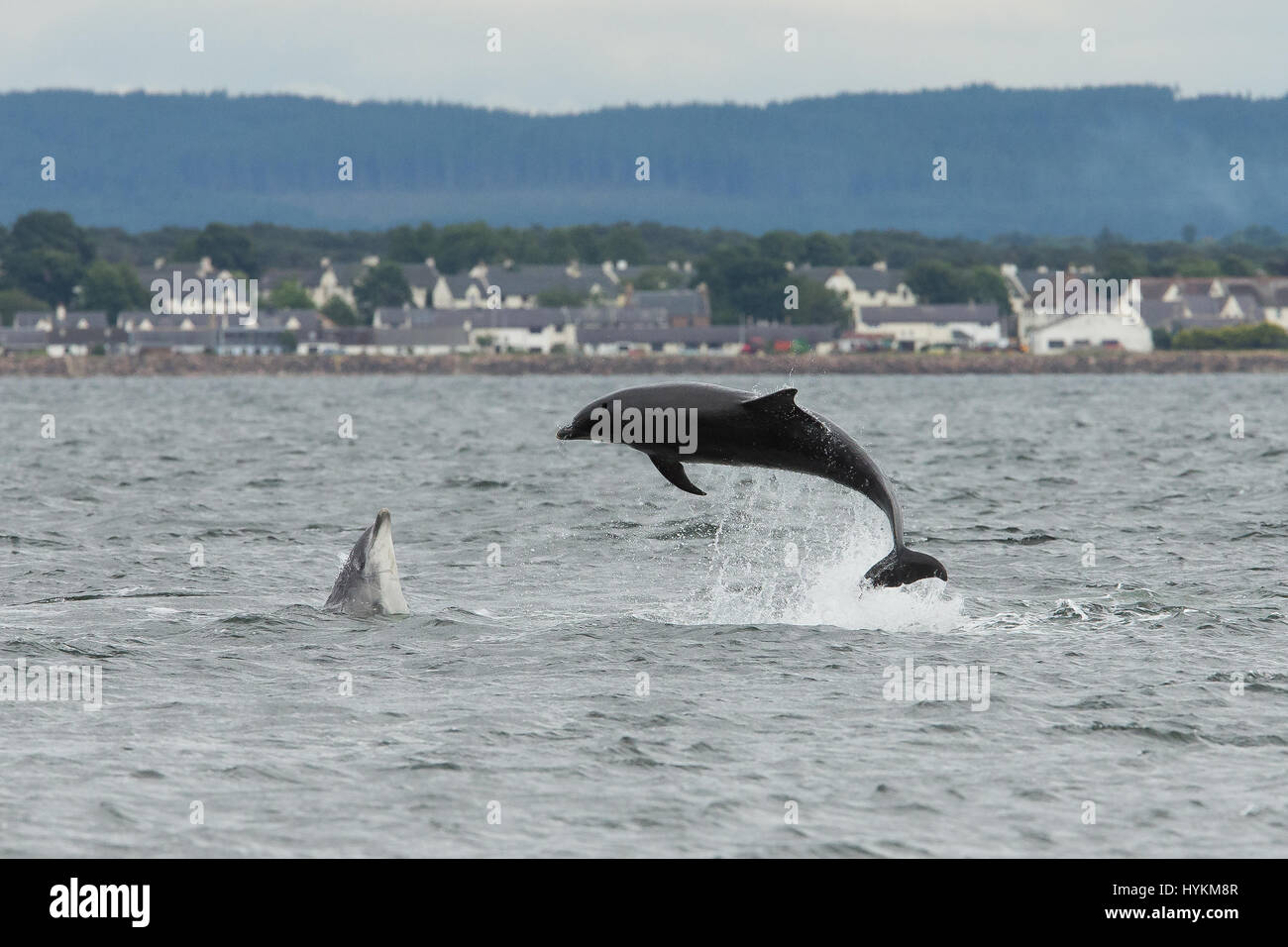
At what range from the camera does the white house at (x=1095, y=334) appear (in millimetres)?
174125

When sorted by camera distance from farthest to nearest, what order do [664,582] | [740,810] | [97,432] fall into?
[97,432]
[664,582]
[740,810]

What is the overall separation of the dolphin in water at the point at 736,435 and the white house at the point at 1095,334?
161m

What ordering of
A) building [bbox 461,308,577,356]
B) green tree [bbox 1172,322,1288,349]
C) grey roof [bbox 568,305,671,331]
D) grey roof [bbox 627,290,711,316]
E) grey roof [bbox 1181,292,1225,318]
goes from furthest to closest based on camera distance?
grey roof [bbox 627,290,711,316] → grey roof [bbox 568,305,671,331] → building [bbox 461,308,577,356] → grey roof [bbox 1181,292,1225,318] → green tree [bbox 1172,322,1288,349]

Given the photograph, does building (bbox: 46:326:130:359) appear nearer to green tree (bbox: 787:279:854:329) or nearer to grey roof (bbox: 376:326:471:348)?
grey roof (bbox: 376:326:471:348)

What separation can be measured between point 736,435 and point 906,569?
219cm

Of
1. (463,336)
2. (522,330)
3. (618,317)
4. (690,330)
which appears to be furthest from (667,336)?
(463,336)

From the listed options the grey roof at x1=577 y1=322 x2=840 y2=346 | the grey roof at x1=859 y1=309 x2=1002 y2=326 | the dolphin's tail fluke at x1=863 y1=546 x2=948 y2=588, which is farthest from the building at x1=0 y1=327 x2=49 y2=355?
the dolphin's tail fluke at x1=863 y1=546 x2=948 y2=588

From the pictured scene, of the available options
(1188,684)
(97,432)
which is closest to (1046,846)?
(1188,684)

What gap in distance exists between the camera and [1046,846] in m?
11.8

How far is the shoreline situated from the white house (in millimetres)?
8666

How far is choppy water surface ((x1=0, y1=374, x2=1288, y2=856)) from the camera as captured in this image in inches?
488

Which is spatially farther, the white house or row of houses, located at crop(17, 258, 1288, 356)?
row of houses, located at crop(17, 258, 1288, 356)

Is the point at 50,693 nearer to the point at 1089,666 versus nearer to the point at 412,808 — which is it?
the point at 412,808

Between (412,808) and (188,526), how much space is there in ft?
64.6
